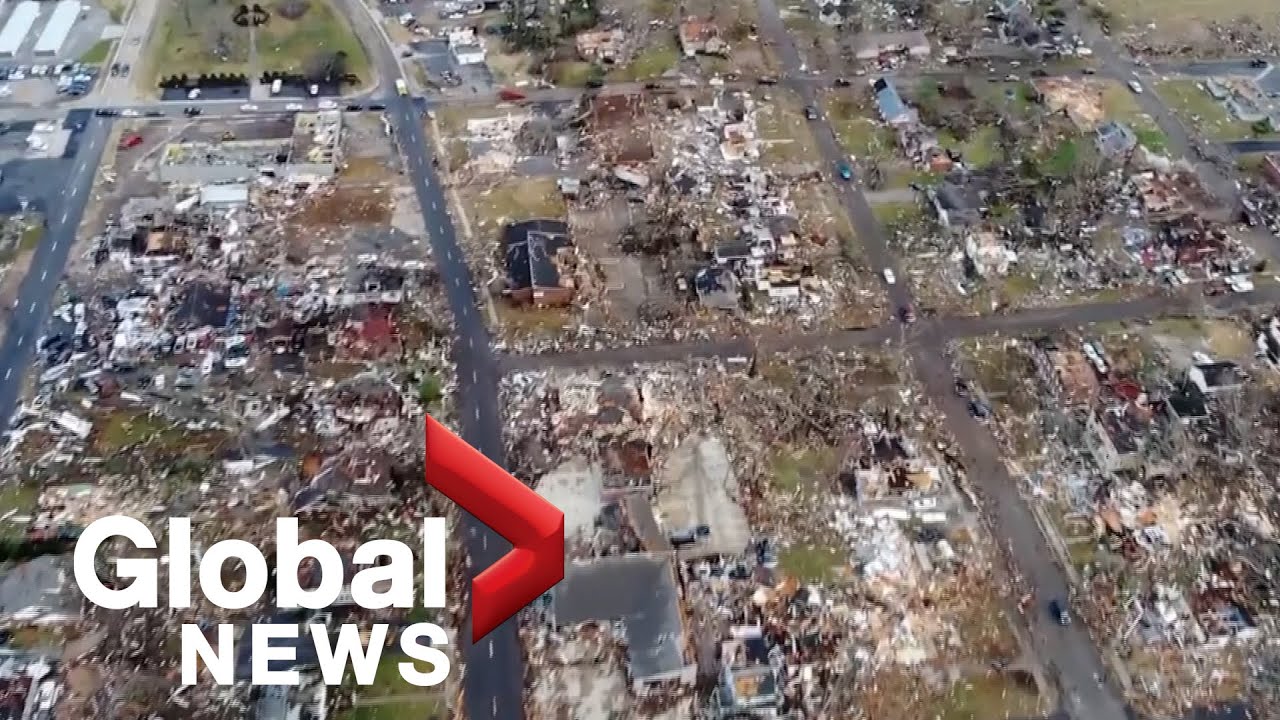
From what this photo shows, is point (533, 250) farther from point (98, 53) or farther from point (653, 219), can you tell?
point (98, 53)

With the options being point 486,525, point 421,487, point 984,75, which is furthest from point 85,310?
point 984,75

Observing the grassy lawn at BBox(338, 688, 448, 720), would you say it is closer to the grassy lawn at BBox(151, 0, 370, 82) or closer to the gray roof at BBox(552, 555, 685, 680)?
the gray roof at BBox(552, 555, 685, 680)

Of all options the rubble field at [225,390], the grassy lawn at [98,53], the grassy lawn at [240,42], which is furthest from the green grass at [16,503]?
the grassy lawn at [98,53]

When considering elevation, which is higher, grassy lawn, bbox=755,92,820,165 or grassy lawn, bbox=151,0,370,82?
grassy lawn, bbox=151,0,370,82

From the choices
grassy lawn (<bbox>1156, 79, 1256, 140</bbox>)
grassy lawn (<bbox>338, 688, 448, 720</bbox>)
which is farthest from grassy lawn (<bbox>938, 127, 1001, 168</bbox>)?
grassy lawn (<bbox>338, 688, 448, 720</bbox>)

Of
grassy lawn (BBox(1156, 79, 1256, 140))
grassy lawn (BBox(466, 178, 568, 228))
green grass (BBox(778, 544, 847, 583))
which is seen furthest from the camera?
grassy lawn (BBox(1156, 79, 1256, 140))

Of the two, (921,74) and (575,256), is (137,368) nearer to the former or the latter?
(575,256)

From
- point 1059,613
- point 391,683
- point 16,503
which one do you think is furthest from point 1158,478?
point 16,503
